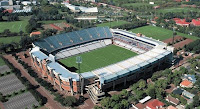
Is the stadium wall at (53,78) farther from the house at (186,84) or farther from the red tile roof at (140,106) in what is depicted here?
the house at (186,84)

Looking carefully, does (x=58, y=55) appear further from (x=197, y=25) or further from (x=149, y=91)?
(x=197, y=25)

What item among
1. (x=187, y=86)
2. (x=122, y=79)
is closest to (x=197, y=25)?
(x=187, y=86)

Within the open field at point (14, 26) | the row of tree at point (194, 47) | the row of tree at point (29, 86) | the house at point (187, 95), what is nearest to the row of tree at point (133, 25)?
the row of tree at point (194, 47)

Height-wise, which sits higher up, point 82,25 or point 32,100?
point 82,25

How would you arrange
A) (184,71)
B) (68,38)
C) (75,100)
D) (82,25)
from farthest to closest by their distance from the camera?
(82,25), (68,38), (184,71), (75,100)

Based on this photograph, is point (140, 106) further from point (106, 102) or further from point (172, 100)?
point (106, 102)

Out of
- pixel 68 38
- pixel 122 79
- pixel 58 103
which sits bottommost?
pixel 58 103

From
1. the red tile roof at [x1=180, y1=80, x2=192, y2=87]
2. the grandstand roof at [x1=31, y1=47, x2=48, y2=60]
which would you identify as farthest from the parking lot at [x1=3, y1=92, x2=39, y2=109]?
the red tile roof at [x1=180, y1=80, x2=192, y2=87]
